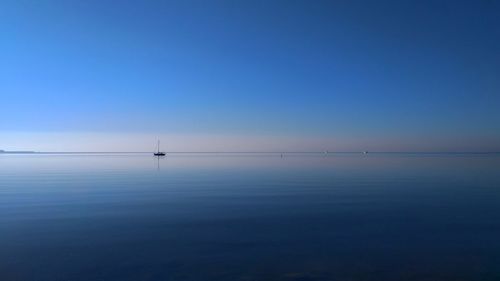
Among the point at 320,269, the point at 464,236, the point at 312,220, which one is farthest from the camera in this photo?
the point at 312,220

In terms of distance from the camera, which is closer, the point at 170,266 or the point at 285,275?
the point at 285,275

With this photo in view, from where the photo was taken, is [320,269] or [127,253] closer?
[320,269]

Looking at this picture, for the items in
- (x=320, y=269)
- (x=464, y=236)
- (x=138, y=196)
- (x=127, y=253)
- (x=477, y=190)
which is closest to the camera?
(x=320, y=269)

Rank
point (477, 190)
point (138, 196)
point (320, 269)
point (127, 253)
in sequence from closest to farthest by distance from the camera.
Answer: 1. point (320, 269)
2. point (127, 253)
3. point (138, 196)
4. point (477, 190)

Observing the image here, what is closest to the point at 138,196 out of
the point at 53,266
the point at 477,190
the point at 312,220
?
the point at 312,220

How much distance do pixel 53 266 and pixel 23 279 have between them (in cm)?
117

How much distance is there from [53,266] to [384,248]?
1191 cm

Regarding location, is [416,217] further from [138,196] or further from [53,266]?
[138,196]

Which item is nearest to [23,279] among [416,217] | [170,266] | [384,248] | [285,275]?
[170,266]

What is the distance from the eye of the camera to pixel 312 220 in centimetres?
1975

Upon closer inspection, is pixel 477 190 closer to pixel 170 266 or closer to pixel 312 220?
pixel 312 220

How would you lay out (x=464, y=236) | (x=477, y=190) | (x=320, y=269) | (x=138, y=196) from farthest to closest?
1. (x=477, y=190)
2. (x=138, y=196)
3. (x=464, y=236)
4. (x=320, y=269)

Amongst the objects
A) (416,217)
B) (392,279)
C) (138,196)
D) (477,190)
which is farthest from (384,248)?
(477,190)

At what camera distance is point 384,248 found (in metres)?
14.6
